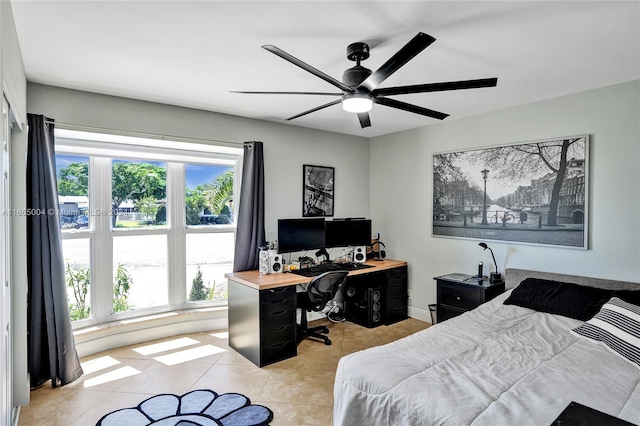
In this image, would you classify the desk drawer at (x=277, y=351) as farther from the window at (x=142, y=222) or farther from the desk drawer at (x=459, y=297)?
the desk drawer at (x=459, y=297)

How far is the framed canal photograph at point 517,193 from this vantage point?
10.5ft

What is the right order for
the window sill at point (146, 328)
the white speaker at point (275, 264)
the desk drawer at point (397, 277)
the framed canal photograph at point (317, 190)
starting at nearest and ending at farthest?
1. the window sill at point (146, 328)
2. the white speaker at point (275, 264)
3. the desk drawer at point (397, 277)
4. the framed canal photograph at point (317, 190)

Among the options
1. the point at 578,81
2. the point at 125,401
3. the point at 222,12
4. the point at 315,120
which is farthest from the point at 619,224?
the point at 125,401

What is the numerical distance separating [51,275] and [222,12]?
2447 mm

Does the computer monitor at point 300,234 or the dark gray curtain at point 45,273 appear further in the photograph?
the computer monitor at point 300,234

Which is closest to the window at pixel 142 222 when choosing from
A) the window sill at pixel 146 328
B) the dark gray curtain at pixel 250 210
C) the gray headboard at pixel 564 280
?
the window sill at pixel 146 328

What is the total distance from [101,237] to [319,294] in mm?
2306

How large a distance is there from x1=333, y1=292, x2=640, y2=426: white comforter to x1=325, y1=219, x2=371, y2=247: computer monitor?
7.02 feet

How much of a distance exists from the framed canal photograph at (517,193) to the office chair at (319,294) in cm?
157

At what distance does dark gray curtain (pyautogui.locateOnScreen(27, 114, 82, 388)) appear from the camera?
2.70 meters

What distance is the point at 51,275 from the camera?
2.79 meters

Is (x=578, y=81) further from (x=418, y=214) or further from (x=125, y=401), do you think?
(x=125, y=401)

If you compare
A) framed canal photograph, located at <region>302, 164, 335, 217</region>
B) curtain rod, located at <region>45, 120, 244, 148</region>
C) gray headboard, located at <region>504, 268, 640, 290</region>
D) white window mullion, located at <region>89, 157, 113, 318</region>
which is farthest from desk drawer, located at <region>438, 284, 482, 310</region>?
white window mullion, located at <region>89, 157, 113, 318</region>

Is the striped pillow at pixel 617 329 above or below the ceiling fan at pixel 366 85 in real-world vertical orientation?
below
